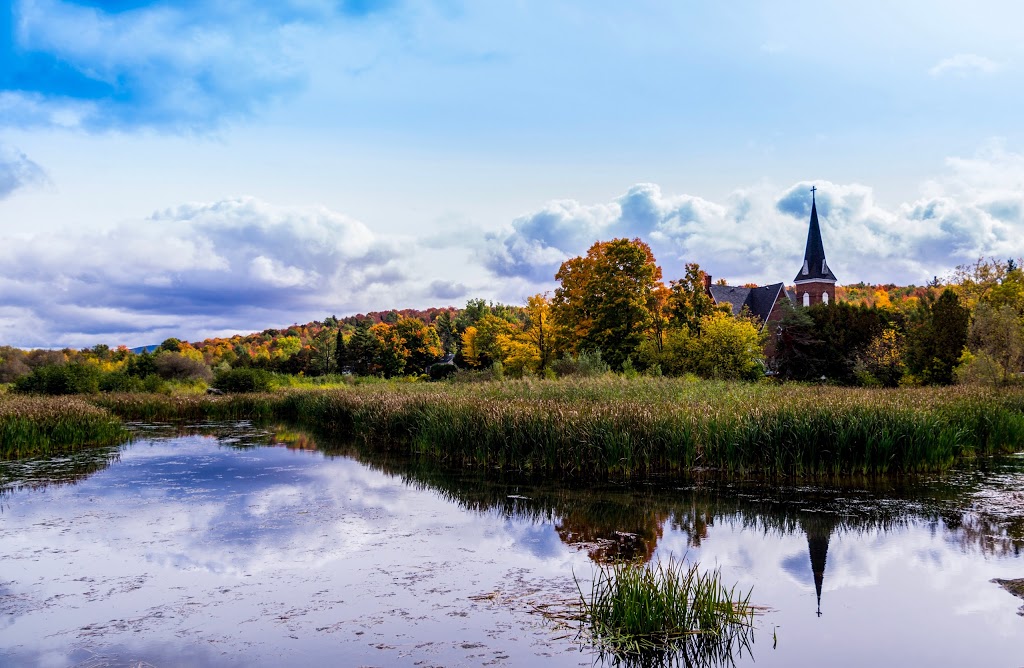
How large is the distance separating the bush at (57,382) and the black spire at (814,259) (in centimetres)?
5626

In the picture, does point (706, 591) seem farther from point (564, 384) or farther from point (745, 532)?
point (564, 384)

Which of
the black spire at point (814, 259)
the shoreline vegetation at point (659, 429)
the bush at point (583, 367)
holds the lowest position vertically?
the shoreline vegetation at point (659, 429)

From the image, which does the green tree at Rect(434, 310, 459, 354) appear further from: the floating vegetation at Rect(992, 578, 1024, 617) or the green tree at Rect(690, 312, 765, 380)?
the floating vegetation at Rect(992, 578, 1024, 617)

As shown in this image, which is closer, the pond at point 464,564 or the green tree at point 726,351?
the pond at point 464,564

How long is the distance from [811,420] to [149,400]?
87.8 ft

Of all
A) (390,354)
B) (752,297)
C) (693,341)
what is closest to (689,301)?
(693,341)

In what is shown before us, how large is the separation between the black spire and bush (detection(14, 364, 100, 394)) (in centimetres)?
5626

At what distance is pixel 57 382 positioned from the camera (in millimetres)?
31188

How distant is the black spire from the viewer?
61031 millimetres

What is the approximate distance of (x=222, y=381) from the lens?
36.2m

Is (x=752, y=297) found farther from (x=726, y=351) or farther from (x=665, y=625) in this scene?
(x=665, y=625)

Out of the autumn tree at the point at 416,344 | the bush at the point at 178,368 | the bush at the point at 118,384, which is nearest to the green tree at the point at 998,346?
the bush at the point at 118,384

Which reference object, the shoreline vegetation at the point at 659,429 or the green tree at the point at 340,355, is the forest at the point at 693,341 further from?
the green tree at the point at 340,355

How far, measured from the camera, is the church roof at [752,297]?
5809 cm
